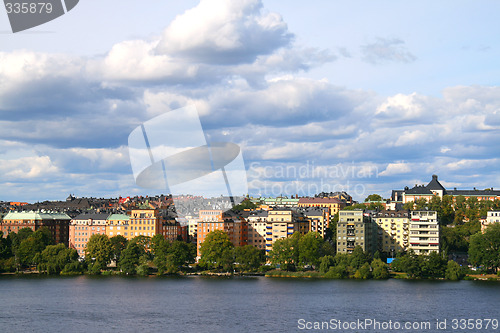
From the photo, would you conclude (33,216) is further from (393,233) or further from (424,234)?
(424,234)

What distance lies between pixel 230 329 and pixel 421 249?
126 ft

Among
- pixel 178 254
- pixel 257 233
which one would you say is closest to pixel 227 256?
pixel 178 254

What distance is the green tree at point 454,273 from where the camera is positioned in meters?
63.9

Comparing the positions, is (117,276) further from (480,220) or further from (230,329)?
(480,220)

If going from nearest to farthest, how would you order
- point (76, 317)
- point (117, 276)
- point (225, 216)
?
point (76, 317) → point (117, 276) → point (225, 216)

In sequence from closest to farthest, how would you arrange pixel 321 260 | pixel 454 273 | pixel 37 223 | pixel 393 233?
pixel 454 273 < pixel 321 260 < pixel 393 233 < pixel 37 223

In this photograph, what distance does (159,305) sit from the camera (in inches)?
1866

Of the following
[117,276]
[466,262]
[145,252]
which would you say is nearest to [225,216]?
[145,252]

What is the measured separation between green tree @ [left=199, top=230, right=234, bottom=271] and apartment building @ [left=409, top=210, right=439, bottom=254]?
18.4 metres

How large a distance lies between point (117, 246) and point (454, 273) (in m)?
33.4

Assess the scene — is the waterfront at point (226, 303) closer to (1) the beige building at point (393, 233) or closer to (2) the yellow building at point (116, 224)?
(1) the beige building at point (393, 233)

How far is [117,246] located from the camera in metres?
74.8

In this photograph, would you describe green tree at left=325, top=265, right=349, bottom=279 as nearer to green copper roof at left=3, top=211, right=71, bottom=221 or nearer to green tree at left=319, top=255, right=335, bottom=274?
green tree at left=319, top=255, right=335, bottom=274

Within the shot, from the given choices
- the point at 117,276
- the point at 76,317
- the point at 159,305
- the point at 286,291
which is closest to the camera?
the point at 76,317
